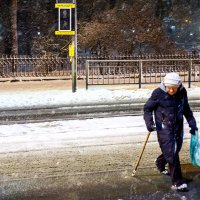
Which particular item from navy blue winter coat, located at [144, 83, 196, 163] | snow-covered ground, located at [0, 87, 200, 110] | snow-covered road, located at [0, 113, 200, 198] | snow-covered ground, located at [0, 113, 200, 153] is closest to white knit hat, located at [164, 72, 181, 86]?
navy blue winter coat, located at [144, 83, 196, 163]

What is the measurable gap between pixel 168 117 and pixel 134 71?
13.3 m

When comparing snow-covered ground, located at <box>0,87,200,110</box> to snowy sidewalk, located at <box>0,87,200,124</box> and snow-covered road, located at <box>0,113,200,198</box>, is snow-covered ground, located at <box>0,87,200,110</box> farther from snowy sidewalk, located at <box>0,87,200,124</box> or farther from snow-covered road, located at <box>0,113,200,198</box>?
Answer: snow-covered road, located at <box>0,113,200,198</box>

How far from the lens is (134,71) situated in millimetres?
19516

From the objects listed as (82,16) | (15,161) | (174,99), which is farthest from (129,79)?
(82,16)

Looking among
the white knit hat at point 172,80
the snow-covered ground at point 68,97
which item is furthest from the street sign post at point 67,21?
the white knit hat at point 172,80

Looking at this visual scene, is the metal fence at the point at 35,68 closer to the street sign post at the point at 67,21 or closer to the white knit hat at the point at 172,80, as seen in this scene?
the street sign post at the point at 67,21

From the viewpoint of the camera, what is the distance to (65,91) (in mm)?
19062

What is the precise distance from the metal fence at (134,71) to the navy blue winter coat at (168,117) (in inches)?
476

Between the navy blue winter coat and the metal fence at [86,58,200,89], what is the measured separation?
12099 mm

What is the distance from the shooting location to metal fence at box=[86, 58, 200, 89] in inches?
747

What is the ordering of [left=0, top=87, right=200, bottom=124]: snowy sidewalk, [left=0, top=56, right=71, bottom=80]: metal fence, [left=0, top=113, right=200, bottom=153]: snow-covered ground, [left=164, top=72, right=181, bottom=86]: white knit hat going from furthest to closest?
[left=0, top=56, right=71, bottom=80]: metal fence < [left=0, top=87, right=200, bottom=124]: snowy sidewalk < [left=0, top=113, right=200, bottom=153]: snow-covered ground < [left=164, top=72, right=181, bottom=86]: white knit hat

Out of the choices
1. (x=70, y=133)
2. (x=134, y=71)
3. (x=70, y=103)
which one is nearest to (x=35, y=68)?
(x=134, y=71)

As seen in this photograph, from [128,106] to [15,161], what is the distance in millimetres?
7171

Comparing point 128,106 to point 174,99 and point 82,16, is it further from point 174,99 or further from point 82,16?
point 82,16
